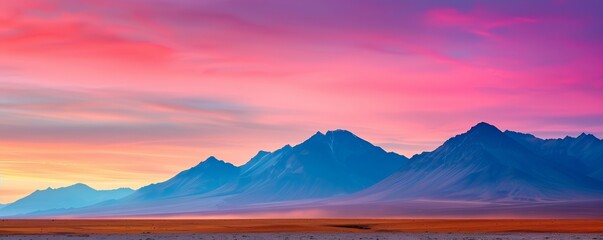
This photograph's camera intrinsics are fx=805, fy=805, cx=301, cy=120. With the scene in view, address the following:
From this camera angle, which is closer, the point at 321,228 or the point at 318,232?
the point at 318,232

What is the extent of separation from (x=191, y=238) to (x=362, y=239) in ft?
50.9

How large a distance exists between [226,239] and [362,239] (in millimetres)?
11630

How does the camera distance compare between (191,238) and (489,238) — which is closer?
(489,238)

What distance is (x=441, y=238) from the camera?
6825 centimetres

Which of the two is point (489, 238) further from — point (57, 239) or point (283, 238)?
point (57, 239)

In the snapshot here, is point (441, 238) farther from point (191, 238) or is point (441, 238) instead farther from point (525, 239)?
point (191, 238)

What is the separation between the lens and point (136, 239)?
6850 cm

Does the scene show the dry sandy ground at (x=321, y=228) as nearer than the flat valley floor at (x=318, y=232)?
No

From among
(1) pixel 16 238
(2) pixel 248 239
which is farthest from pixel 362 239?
(1) pixel 16 238

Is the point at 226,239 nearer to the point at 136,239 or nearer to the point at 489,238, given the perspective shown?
the point at 136,239

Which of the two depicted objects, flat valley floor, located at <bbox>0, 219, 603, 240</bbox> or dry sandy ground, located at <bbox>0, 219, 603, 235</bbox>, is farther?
dry sandy ground, located at <bbox>0, 219, 603, 235</bbox>

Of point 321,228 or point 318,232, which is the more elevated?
point 321,228

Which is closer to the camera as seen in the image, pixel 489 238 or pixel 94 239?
pixel 489 238

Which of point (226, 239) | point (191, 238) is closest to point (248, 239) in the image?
point (226, 239)
